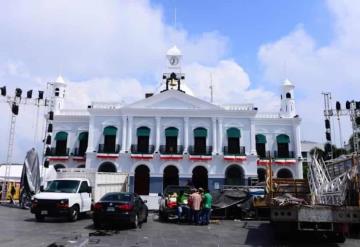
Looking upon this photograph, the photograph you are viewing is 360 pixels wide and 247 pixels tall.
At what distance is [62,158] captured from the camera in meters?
41.3

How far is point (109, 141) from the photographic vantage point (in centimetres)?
4066

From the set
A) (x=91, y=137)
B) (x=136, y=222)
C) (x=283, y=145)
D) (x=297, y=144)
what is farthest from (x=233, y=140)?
(x=136, y=222)

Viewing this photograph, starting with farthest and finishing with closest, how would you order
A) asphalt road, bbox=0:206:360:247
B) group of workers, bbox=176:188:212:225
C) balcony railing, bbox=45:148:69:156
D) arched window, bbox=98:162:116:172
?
balcony railing, bbox=45:148:69:156, arched window, bbox=98:162:116:172, group of workers, bbox=176:188:212:225, asphalt road, bbox=0:206:360:247

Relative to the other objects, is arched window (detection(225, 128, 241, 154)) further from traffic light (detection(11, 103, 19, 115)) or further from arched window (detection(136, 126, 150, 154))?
traffic light (detection(11, 103, 19, 115))

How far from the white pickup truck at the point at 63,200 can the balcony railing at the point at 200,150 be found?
21440 mm

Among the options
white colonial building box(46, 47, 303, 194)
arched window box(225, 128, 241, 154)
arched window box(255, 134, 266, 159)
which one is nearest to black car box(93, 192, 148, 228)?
white colonial building box(46, 47, 303, 194)

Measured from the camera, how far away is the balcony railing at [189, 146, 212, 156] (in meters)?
39.9

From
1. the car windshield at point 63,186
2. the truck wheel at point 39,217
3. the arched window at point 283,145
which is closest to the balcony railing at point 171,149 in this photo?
the arched window at point 283,145

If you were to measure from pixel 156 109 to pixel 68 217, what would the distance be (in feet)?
77.8

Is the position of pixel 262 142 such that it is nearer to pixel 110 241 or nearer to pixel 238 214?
pixel 238 214

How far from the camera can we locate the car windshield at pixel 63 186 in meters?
18.1

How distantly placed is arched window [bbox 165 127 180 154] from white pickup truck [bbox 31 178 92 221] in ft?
69.2

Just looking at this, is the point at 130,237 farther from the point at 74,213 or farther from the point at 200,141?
the point at 200,141

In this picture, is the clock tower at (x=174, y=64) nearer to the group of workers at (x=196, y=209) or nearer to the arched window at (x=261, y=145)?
the arched window at (x=261, y=145)
